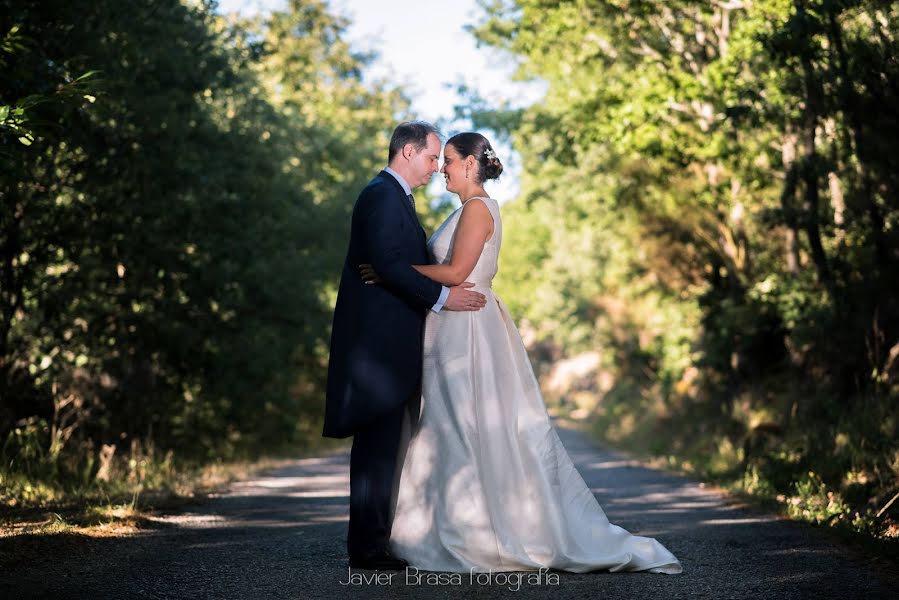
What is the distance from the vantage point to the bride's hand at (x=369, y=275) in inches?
271

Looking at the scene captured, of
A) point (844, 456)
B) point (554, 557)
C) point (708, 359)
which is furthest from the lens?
point (708, 359)

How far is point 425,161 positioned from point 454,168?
20 cm

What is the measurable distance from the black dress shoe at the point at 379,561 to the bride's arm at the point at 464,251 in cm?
163

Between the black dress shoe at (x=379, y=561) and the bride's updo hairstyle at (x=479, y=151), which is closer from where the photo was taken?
the black dress shoe at (x=379, y=561)

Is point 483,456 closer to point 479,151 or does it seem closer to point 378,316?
point 378,316

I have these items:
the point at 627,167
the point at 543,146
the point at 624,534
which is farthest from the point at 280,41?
the point at 624,534

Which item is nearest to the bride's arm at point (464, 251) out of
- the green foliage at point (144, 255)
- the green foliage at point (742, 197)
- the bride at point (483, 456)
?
the bride at point (483, 456)

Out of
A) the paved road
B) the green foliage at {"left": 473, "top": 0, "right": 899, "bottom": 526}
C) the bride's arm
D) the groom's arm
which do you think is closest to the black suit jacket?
the groom's arm

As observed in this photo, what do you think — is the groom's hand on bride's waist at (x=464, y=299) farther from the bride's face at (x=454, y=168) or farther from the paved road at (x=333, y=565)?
the paved road at (x=333, y=565)

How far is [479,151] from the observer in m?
7.16

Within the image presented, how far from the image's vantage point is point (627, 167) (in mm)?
23547

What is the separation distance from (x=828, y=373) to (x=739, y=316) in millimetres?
4030

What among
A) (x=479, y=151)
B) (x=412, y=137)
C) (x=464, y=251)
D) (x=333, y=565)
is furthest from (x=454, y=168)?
(x=333, y=565)

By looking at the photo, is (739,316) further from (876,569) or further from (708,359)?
(876,569)
